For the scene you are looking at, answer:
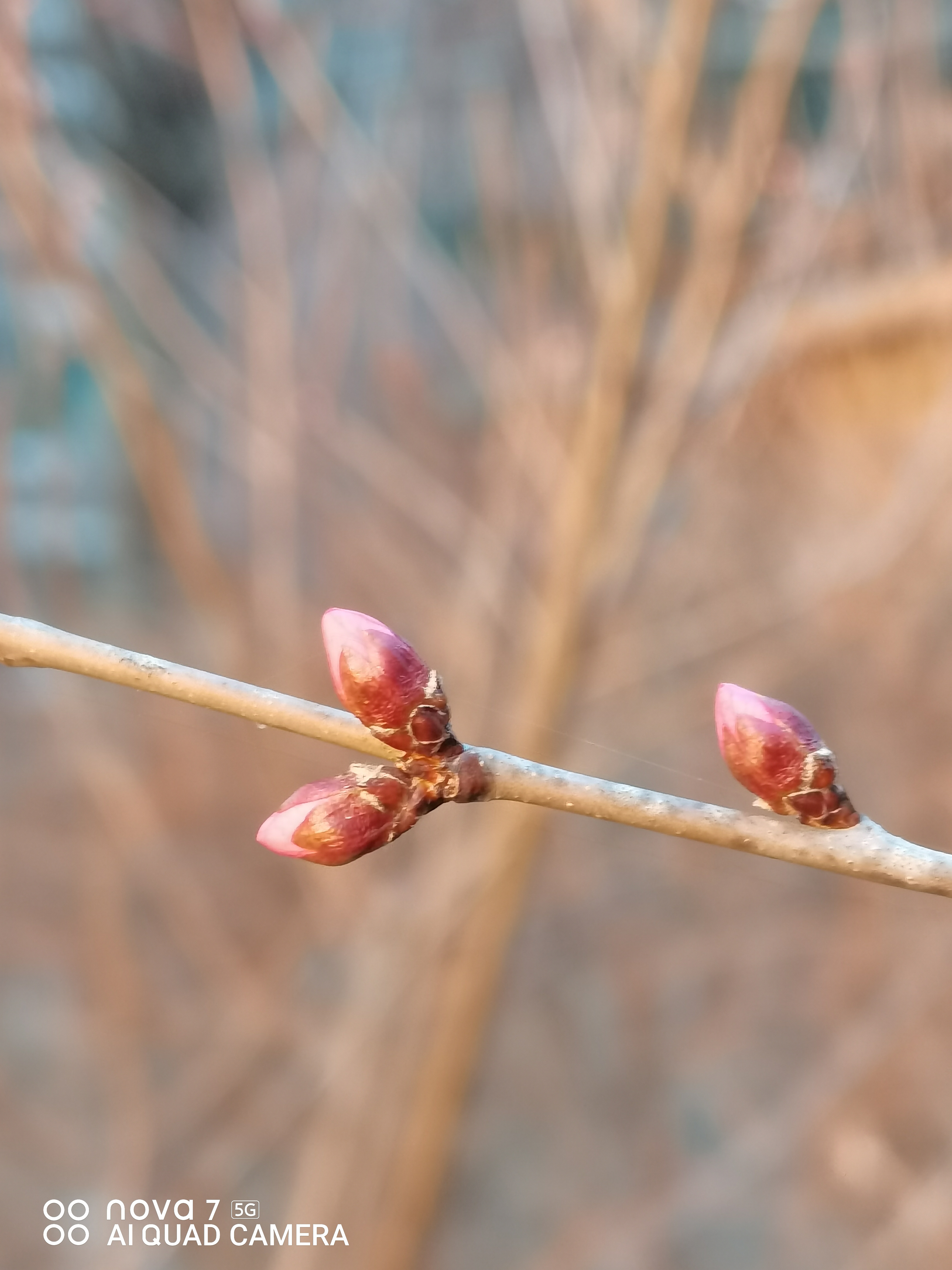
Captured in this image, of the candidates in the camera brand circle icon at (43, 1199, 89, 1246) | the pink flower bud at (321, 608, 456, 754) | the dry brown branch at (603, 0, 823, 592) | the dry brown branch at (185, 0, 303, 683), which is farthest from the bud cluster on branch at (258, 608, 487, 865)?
the camera brand circle icon at (43, 1199, 89, 1246)

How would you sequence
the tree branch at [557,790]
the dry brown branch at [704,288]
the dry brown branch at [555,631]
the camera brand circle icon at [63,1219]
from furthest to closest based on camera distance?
1. the camera brand circle icon at [63,1219]
2. the dry brown branch at [704,288]
3. the dry brown branch at [555,631]
4. the tree branch at [557,790]

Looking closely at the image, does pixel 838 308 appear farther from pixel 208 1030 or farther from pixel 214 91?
pixel 208 1030

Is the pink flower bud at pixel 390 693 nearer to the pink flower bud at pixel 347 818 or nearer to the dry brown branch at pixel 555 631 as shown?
the pink flower bud at pixel 347 818

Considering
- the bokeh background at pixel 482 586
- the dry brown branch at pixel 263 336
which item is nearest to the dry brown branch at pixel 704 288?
the bokeh background at pixel 482 586

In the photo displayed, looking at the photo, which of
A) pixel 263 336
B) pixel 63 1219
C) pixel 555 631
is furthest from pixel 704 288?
pixel 63 1219

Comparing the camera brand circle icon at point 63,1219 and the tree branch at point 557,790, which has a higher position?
the camera brand circle icon at point 63,1219

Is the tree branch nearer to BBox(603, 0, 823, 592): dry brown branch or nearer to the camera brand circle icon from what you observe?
BBox(603, 0, 823, 592): dry brown branch
